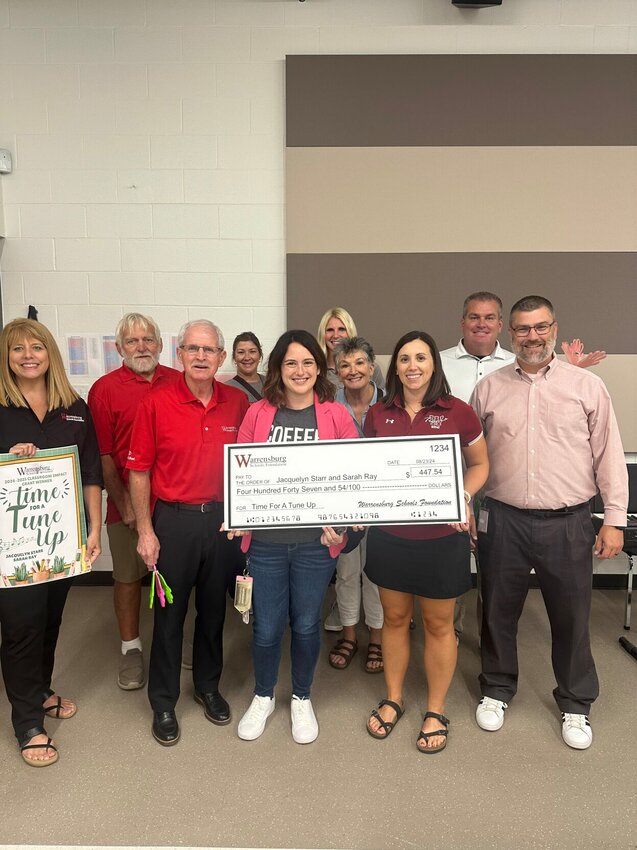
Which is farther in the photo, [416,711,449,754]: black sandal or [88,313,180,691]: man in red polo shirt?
[88,313,180,691]: man in red polo shirt

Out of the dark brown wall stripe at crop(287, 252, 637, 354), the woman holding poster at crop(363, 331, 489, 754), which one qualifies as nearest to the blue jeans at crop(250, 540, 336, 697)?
the woman holding poster at crop(363, 331, 489, 754)

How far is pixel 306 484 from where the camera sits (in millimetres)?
2008

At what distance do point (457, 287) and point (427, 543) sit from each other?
2016 millimetres

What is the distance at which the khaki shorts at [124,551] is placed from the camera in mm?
2645

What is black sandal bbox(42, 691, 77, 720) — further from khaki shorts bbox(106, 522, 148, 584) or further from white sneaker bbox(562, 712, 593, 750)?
white sneaker bbox(562, 712, 593, 750)

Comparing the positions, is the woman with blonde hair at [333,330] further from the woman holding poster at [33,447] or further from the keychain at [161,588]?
the keychain at [161,588]

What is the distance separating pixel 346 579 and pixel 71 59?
3677 millimetres

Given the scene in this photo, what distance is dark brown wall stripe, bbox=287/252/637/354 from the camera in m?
3.45

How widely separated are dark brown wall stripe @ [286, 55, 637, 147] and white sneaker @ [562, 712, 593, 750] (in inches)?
128

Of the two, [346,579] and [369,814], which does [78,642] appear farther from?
[369,814]

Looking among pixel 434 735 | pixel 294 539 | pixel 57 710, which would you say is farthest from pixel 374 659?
pixel 57 710

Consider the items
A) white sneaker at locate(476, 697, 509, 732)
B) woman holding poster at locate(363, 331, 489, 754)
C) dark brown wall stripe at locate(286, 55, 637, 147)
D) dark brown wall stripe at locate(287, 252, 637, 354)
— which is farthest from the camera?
dark brown wall stripe at locate(287, 252, 637, 354)

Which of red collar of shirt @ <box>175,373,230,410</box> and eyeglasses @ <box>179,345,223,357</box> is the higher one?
eyeglasses @ <box>179,345,223,357</box>

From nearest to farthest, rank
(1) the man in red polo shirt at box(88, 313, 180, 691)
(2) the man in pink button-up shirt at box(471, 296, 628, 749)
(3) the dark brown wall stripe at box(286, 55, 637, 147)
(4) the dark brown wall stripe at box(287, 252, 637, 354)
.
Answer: (2) the man in pink button-up shirt at box(471, 296, 628, 749) < (1) the man in red polo shirt at box(88, 313, 180, 691) < (3) the dark brown wall stripe at box(286, 55, 637, 147) < (4) the dark brown wall stripe at box(287, 252, 637, 354)
